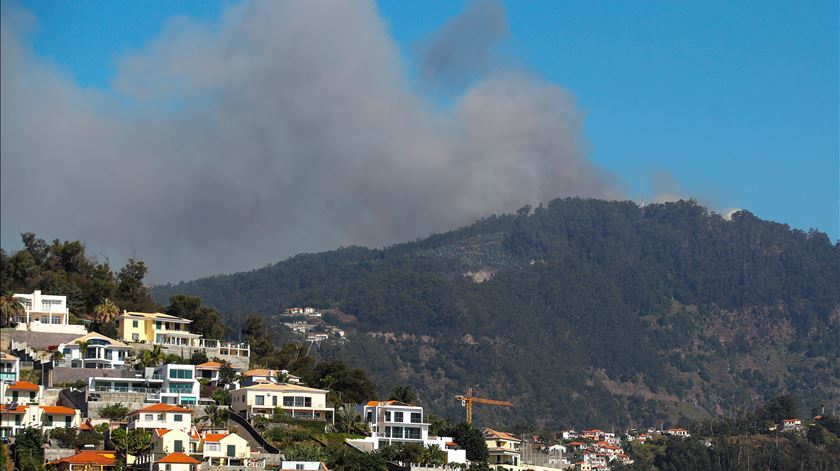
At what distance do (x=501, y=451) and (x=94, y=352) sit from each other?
31.6 m

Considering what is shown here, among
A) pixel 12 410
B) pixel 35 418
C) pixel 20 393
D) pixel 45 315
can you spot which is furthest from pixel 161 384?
pixel 45 315

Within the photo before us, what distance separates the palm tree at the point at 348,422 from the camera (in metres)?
94.4

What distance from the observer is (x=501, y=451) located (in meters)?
109

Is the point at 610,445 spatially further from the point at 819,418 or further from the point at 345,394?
the point at 345,394

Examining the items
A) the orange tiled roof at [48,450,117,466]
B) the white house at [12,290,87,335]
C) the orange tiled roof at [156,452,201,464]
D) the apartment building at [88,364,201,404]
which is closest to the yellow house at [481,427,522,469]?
the apartment building at [88,364,201,404]

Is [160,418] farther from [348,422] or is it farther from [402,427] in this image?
[402,427]

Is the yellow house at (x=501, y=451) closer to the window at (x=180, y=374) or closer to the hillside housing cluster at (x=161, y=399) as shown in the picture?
the hillside housing cluster at (x=161, y=399)

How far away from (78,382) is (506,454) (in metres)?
33.5

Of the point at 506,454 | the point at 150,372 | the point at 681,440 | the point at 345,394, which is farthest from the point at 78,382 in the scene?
the point at 681,440

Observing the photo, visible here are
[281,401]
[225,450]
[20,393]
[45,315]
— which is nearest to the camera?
[225,450]

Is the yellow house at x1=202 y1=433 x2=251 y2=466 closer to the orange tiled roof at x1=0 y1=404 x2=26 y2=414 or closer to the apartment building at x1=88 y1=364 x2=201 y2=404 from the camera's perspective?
the apartment building at x1=88 y1=364 x2=201 y2=404

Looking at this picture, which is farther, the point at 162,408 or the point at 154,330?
the point at 154,330

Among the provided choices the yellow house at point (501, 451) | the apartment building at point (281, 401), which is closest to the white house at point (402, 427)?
the apartment building at point (281, 401)

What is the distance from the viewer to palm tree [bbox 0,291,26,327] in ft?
322
